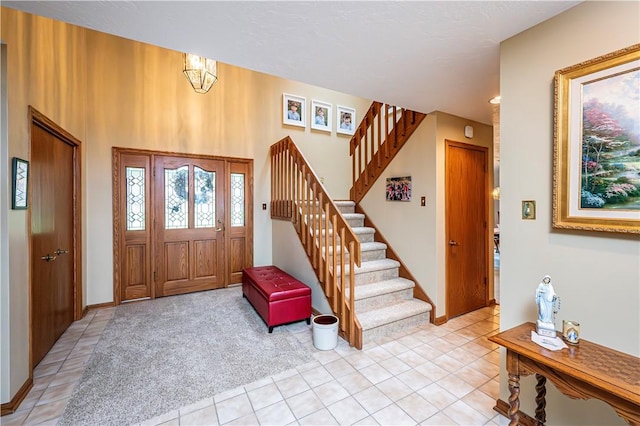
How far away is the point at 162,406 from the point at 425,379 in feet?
6.47

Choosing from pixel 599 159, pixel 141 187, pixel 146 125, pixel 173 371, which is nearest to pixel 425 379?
pixel 599 159

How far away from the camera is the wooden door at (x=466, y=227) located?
3.42 meters

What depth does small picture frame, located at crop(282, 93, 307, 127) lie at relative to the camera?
5215 millimetres

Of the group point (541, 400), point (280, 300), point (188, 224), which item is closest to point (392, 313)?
point (280, 300)

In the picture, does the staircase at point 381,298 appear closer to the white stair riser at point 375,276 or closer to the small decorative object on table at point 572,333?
the white stair riser at point 375,276

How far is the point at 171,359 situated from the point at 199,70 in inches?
130

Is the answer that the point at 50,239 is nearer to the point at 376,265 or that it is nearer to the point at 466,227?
the point at 376,265

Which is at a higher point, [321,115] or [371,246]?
[321,115]

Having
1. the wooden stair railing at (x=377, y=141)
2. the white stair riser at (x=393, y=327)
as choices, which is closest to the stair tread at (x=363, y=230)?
the wooden stair railing at (x=377, y=141)

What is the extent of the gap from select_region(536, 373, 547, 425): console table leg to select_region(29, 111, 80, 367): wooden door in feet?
12.0

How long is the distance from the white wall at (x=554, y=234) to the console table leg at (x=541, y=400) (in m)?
0.04

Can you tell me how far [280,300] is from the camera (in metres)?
3.02

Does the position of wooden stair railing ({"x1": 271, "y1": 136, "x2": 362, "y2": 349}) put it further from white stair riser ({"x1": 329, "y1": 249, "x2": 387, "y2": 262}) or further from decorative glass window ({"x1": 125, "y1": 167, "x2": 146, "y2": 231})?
decorative glass window ({"x1": 125, "y1": 167, "x2": 146, "y2": 231})

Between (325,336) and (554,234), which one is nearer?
(554,234)
